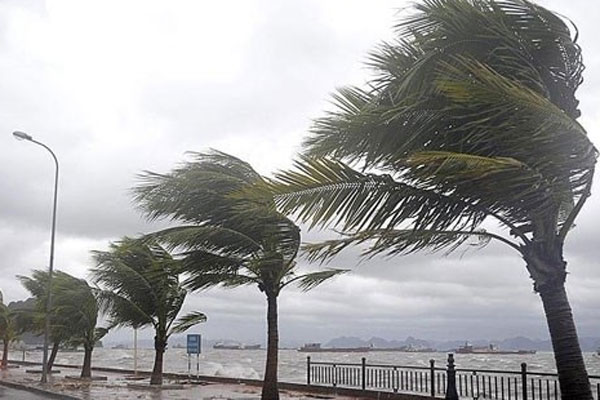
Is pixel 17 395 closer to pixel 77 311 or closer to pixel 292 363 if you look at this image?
pixel 77 311

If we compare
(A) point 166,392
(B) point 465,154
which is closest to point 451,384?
(B) point 465,154

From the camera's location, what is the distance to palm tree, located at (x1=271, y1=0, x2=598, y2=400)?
8.62 meters

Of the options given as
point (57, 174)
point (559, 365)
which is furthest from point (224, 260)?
point (57, 174)

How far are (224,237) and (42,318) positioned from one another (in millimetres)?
19504

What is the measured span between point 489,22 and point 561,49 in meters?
1.03

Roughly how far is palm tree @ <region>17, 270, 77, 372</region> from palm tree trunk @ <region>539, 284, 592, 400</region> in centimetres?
2497

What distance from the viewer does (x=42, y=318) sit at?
107 ft

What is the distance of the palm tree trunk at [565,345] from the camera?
8.82 metres

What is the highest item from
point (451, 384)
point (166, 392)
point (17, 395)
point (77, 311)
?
point (77, 311)

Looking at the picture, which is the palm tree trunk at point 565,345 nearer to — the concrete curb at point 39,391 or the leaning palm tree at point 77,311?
the concrete curb at point 39,391

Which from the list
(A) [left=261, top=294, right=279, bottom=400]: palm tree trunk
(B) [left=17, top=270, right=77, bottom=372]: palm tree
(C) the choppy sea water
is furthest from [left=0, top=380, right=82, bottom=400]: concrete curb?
(C) the choppy sea water

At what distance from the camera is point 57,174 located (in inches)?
1133

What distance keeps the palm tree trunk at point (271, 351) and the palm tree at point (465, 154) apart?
714 centimetres

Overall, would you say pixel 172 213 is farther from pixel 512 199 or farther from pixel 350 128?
pixel 512 199
